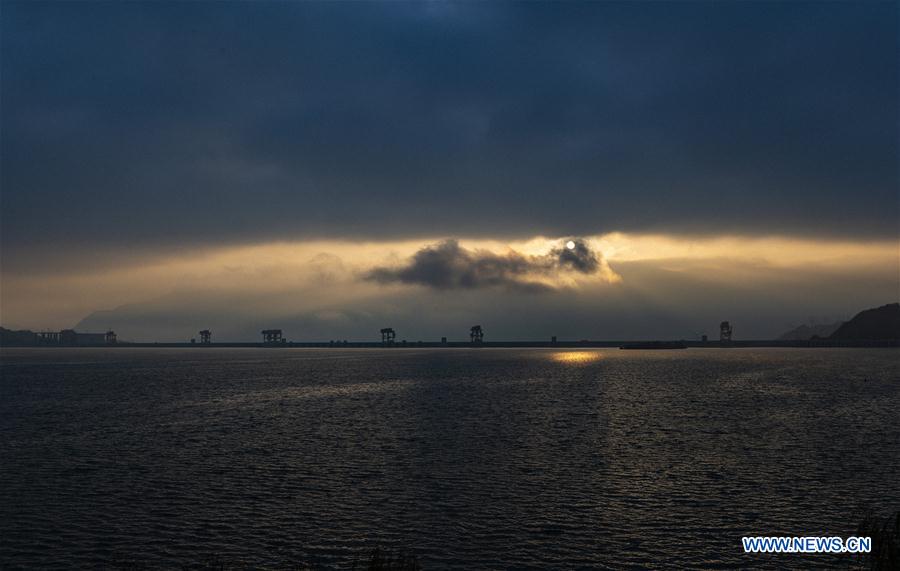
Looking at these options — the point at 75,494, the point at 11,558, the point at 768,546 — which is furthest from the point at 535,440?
the point at 11,558

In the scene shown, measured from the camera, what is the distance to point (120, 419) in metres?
82.9

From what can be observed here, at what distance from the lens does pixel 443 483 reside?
4584cm

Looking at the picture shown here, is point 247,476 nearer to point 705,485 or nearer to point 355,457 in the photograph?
point 355,457

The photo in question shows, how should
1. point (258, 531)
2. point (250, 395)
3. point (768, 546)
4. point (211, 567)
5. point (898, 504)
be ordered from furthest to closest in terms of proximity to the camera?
1. point (250, 395)
2. point (898, 504)
3. point (258, 531)
4. point (768, 546)
5. point (211, 567)

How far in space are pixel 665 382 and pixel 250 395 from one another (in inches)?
3547

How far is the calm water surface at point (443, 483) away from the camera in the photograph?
32.7 m

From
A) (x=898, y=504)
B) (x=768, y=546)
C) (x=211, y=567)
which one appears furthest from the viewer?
(x=898, y=504)

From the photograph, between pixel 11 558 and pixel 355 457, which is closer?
pixel 11 558

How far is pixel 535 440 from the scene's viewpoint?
211ft

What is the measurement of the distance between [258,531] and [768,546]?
26.0 m

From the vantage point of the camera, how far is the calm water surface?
32.7m

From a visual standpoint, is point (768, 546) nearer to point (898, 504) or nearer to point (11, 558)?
point (898, 504)

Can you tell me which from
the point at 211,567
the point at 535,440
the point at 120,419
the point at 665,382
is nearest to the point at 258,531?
the point at 211,567

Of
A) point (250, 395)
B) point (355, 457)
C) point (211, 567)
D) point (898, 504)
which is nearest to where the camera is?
point (211, 567)
